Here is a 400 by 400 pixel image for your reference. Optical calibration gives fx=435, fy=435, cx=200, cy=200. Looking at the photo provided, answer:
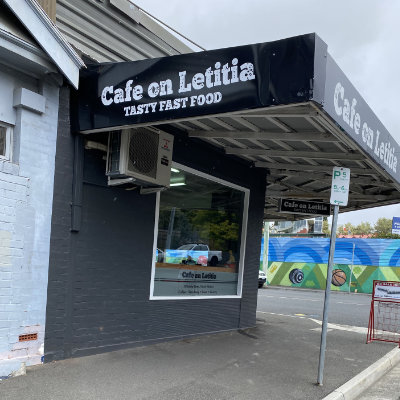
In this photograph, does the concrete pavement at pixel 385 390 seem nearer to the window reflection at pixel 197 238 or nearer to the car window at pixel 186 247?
the window reflection at pixel 197 238

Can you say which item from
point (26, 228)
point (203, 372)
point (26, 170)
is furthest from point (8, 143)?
point (203, 372)

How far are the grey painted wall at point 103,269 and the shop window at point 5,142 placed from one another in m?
0.61

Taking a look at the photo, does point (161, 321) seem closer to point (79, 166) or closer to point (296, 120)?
point (79, 166)

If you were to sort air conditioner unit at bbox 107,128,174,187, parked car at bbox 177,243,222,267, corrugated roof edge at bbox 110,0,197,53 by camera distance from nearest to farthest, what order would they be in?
air conditioner unit at bbox 107,128,174,187
corrugated roof edge at bbox 110,0,197,53
parked car at bbox 177,243,222,267

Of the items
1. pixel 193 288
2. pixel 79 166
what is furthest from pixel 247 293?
pixel 79 166

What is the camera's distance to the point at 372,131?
6.28 metres

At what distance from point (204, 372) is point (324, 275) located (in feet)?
72.7

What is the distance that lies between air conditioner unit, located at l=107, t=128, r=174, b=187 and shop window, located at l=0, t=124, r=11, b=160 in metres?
1.29

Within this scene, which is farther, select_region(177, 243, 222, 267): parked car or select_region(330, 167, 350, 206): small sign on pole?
select_region(177, 243, 222, 267): parked car

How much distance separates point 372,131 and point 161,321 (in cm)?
434

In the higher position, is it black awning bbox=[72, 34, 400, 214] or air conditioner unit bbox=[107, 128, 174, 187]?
black awning bbox=[72, 34, 400, 214]

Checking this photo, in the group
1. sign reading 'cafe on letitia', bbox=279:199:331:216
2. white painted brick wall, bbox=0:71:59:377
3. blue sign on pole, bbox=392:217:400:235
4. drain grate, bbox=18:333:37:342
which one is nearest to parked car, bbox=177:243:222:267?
sign reading 'cafe on letitia', bbox=279:199:331:216

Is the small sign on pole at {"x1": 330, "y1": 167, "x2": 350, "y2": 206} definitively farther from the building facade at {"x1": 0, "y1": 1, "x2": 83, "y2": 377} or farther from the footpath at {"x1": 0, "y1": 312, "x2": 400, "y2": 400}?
the building facade at {"x1": 0, "y1": 1, "x2": 83, "y2": 377}

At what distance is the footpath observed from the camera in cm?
472
